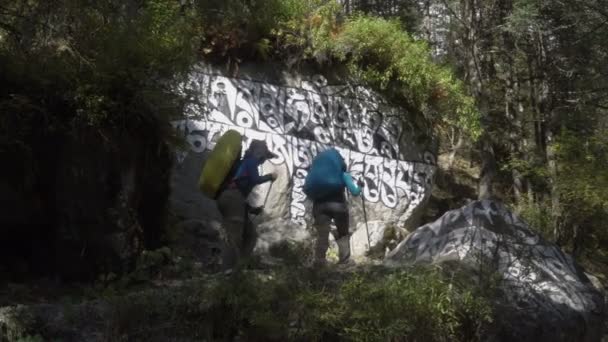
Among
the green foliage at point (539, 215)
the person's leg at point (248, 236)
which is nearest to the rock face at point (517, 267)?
the person's leg at point (248, 236)

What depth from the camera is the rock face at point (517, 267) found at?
21.2ft

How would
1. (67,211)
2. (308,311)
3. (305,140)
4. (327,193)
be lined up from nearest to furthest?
(308,311) < (67,211) < (327,193) < (305,140)

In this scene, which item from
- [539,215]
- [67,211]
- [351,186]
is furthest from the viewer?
[539,215]

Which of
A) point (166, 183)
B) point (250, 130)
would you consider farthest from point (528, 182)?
point (166, 183)

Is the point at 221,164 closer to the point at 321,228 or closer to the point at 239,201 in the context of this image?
the point at 239,201

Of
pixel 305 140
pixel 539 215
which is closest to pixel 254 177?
pixel 305 140

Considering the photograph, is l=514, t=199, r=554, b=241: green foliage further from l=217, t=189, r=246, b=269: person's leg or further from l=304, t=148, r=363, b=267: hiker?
l=217, t=189, r=246, b=269: person's leg

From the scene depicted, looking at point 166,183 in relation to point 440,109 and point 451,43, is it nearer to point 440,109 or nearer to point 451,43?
point 440,109

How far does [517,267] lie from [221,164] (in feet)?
10.4

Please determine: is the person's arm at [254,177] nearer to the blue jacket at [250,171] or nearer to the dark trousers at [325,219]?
the blue jacket at [250,171]

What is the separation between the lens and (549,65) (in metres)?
14.8

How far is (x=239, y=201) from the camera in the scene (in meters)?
8.26

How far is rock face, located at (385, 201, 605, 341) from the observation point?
6.45 meters

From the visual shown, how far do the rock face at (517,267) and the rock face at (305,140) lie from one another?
369 centimetres
